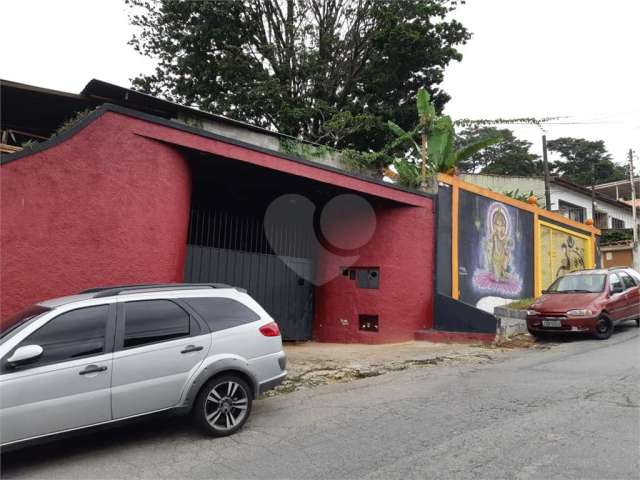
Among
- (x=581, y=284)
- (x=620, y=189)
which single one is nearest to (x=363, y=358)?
(x=581, y=284)

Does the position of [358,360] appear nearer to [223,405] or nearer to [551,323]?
[223,405]

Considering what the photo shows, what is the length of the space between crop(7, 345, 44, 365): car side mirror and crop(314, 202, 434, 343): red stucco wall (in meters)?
8.30

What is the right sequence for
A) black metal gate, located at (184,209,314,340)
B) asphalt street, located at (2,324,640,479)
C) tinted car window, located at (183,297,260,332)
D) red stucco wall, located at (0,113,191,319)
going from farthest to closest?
black metal gate, located at (184,209,314,340)
red stucco wall, located at (0,113,191,319)
tinted car window, located at (183,297,260,332)
asphalt street, located at (2,324,640,479)

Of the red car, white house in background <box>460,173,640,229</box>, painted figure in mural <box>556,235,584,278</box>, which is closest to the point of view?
the red car

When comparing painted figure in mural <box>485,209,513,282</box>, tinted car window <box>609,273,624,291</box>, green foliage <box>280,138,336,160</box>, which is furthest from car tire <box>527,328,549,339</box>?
green foliage <box>280,138,336,160</box>

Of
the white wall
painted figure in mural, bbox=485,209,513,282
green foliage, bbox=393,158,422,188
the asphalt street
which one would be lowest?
the asphalt street

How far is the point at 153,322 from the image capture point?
4629 millimetres

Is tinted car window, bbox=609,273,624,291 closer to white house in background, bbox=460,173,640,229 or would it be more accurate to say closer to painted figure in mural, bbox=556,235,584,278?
painted figure in mural, bbox=556,235,584,278

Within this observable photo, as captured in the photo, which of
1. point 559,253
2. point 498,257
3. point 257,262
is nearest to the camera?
point 257,262

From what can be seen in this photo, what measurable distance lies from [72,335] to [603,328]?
1080cm

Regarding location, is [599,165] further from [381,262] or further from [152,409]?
[152,409]

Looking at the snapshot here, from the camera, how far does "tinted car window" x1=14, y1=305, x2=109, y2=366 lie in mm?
4090

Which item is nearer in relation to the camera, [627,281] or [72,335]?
[72,335]

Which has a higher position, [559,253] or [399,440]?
[559,253]
